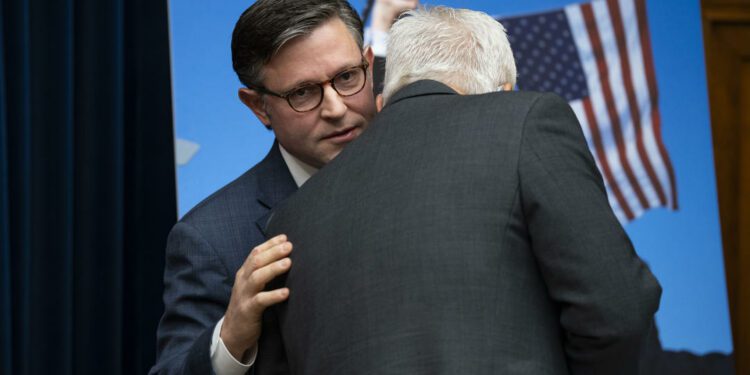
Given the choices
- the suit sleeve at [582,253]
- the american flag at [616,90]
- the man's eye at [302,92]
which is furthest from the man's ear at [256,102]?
the american flag at [616,90]

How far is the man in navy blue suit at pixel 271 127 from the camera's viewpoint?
1801 mm

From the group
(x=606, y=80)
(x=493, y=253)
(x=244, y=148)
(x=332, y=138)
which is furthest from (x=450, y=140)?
(x=606, y=80)

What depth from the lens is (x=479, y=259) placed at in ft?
4.47

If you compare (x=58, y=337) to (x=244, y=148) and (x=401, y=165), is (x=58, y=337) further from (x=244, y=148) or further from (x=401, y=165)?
(x=401, y=165)

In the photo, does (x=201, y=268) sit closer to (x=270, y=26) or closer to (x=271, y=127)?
(x=271, y=127)

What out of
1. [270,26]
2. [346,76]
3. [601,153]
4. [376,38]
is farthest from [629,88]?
[270,26]

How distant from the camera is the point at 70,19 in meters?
3.05

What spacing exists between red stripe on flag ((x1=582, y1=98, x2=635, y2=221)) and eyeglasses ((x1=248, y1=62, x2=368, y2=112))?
5.97 ft

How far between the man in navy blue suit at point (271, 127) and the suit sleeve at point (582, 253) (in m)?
0.61

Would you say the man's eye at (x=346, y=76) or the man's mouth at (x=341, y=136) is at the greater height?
the man's eye at (x=346, y=76)

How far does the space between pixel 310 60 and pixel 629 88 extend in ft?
6.53

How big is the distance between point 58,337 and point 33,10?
102 centimetres

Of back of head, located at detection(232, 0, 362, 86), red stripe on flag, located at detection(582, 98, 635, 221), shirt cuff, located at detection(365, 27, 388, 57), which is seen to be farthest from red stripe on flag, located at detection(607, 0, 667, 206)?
back of head, located at detection(232, 0, 362, 86)

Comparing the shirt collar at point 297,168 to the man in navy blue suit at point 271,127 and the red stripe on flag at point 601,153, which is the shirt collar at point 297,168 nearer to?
the man in navy blue suit at point 271,127
